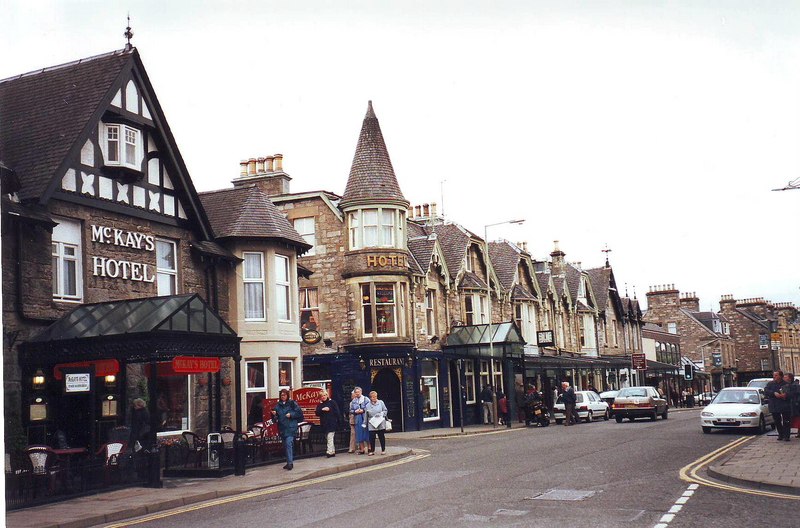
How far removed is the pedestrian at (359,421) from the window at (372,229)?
50.8 ft

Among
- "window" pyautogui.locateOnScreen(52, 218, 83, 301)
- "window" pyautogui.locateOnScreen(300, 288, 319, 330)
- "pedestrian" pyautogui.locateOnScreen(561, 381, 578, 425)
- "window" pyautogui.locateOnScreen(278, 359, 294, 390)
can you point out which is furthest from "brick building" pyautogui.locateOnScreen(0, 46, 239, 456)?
"pedestrian" pyautogui.locateOnScreen(561, 381, 578, 425)

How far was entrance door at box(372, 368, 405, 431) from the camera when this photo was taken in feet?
124

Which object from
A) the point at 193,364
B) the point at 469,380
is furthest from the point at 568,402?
the point at 193,364

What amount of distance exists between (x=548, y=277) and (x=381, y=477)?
40.1 meters

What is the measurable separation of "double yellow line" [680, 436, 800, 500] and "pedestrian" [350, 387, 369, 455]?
845 cm

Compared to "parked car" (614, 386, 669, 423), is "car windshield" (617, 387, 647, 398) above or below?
above

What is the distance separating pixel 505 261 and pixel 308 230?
645 inches

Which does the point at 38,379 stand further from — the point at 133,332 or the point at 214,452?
the point at 214,452

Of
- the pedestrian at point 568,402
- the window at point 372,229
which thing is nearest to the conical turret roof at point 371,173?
the window at point 372,229

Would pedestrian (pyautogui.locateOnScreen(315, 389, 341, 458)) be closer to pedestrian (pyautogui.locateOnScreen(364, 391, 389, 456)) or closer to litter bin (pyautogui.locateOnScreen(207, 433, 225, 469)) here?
pedestrian (pyautogui.locateOnScreen(364, 391, 389, 456))

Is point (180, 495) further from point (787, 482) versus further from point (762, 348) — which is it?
point (762, 348)

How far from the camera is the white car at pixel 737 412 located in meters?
26.8

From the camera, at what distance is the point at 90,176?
2081 cm

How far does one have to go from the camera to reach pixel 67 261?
2023cm
